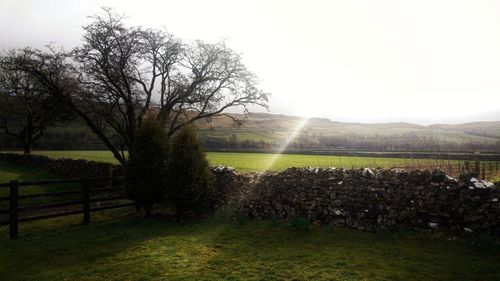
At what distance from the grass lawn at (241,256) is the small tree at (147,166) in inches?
104

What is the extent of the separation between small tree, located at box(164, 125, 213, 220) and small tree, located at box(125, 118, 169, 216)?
123 cm

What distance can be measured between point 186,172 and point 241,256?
197 inches

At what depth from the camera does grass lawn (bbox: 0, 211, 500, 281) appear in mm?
6805

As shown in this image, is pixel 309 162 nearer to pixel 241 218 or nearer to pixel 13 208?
pixel 241 218

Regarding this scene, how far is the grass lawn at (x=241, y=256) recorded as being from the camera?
22.3 feet

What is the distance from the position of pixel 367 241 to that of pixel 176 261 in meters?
4.82

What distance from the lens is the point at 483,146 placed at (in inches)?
2133

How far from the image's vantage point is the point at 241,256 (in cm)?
805

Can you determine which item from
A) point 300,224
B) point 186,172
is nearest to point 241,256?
point 300,224

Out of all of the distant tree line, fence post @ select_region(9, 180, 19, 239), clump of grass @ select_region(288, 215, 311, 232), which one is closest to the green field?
clump of grass @ select_region(288, 215, 311, 232)

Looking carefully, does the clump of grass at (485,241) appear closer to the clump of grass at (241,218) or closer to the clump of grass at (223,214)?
the clump of grass at (241,218)

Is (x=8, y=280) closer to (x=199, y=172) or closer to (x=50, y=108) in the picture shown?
(x=199, y=172)

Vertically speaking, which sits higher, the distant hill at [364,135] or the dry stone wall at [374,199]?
the distant hill at [364,135]

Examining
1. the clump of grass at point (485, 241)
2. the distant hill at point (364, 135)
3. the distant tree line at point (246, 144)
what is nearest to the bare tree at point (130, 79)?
the distant hill at point (364, 135)
